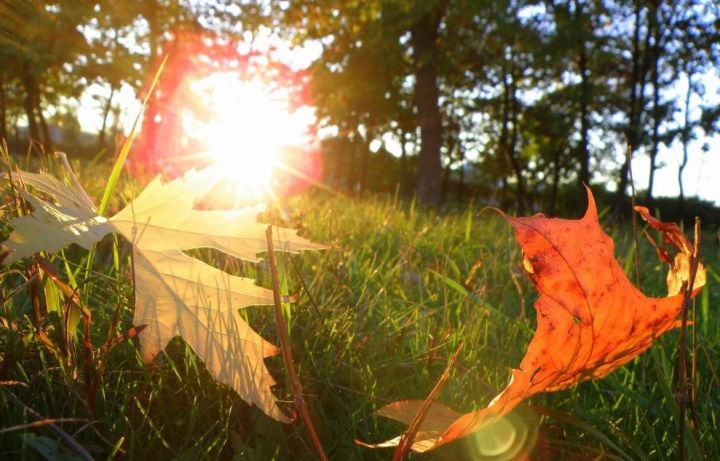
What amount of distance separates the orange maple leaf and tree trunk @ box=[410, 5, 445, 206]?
45.5 feet

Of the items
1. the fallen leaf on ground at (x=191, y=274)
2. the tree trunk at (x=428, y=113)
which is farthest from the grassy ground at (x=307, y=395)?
the tree trunk at (x=428, y=113)

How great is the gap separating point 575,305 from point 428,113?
1439 cm

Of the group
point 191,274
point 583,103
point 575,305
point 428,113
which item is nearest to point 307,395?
point 191,274

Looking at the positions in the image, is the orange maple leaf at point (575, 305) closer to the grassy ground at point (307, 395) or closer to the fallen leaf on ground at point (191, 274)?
the grassy ground at point (307, 395)

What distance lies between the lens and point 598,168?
33.5 meters

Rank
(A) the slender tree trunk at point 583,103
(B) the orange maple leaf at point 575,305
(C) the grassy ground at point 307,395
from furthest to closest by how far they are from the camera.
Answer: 1. (A) the slender tree trunk at point 583,103
2. (C) the grassy ground at point 307,395
3. (B) the orange maple leaf at point 575,305

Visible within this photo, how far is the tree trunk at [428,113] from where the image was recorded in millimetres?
14797

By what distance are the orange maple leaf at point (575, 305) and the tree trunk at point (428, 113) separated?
1386cm

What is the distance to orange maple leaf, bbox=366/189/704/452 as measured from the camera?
2.42 ft

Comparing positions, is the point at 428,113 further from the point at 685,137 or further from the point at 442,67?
the point at 685,137

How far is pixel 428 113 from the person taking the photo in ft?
48.3

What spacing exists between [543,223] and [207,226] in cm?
49

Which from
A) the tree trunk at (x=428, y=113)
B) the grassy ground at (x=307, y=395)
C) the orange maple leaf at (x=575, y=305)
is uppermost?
the tree trunk at (x=428, y=113)

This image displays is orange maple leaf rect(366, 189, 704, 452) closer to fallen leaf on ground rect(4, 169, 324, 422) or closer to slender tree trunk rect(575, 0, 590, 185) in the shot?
fallen leaf on ground rect(4, 169, 324, 422)
